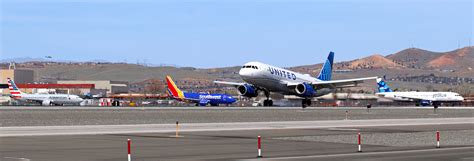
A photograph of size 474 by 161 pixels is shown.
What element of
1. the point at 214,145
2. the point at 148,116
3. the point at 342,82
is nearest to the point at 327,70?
the point at 342,82

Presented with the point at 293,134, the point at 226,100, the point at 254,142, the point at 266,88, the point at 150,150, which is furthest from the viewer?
the point at 226,100

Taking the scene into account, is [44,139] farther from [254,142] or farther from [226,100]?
[226,100]

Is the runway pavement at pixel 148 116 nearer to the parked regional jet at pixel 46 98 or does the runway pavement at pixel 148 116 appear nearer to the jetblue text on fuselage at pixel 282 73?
the jetblue text on fuselage at pixel 282 73

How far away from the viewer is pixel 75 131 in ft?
157

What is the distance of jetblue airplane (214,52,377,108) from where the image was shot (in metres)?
102

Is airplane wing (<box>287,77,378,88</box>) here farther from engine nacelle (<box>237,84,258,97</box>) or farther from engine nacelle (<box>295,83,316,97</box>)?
engine nacelle (<box>237,84,258,97</box>)

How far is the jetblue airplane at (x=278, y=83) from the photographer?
102 m

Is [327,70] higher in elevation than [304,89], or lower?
higher

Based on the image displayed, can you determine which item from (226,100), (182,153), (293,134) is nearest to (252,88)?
(226,100)

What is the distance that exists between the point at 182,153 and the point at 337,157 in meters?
6.03

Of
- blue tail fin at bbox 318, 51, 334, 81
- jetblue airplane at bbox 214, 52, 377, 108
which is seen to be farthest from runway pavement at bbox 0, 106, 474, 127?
blue tail fin at bbox 318, 51, 334, 81

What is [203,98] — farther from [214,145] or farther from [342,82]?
[214,145]

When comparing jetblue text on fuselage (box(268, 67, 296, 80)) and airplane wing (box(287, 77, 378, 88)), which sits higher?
jetblue text on fuselage (box(268, 67, 296, 80))

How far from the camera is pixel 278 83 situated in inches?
4090
